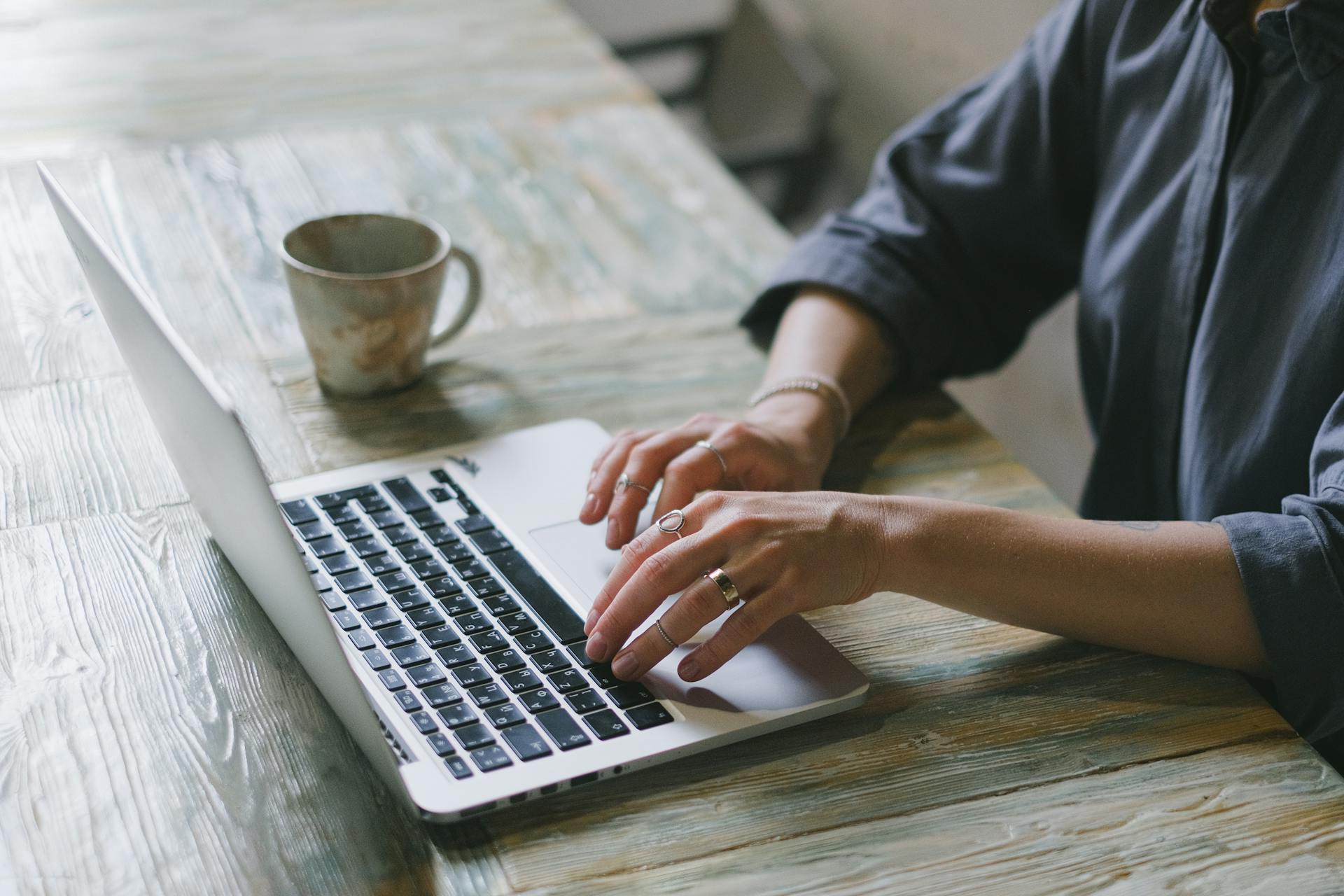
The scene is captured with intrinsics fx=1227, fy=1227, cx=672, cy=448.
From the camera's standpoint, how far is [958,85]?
2.11 meters

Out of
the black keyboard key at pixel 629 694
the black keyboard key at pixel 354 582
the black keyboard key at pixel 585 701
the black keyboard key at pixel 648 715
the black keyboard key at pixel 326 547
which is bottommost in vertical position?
the black keyboard key at pixel 326 547

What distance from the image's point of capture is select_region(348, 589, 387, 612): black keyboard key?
685mm

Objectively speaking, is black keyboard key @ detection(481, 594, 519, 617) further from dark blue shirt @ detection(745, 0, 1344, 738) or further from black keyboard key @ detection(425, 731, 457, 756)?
dark blue shirt @ detection(745, 0, 1344, 738)

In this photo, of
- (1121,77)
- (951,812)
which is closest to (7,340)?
(951,812)

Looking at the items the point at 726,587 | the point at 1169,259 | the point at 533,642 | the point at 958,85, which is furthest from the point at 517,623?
the point at 958,85

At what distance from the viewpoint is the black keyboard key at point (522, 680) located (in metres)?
0.64

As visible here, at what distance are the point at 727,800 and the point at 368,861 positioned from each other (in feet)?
0.56

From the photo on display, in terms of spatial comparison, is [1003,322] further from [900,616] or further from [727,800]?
[727,800]

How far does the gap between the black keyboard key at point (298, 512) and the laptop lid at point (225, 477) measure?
44 mm

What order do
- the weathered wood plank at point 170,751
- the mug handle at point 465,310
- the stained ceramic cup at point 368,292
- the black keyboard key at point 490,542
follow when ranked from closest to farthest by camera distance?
the weathered wood plank at point 170,751 < the black keyboard key at point 490,542 < the stained ceramic cup at point 368,292 < the mug handle at point 465,310

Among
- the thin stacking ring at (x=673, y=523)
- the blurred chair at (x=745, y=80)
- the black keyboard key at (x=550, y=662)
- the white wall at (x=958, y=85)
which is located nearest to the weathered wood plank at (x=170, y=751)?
the black keyboard key at (x=550, y=662)

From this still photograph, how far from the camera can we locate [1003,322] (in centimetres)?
112

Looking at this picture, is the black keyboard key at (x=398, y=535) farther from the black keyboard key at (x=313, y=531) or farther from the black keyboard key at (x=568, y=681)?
the black keyboard key at (x=568, y=681)

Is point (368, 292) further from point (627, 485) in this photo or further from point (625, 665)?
point (625, 665)
